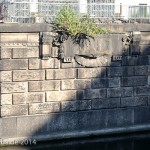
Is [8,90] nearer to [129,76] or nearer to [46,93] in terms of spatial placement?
[46,93]

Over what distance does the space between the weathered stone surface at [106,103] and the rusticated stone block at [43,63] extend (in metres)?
1.73

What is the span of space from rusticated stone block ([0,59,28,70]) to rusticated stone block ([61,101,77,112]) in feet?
5.36

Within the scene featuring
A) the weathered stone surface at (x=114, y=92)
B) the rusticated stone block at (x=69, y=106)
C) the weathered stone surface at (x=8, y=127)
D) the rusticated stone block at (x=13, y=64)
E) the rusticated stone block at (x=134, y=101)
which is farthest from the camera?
the rusticated stone block at (x=134, y=101)

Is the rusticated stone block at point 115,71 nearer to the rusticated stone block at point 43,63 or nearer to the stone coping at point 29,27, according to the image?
the stone coping at point 29,27

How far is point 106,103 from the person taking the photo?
14.5 m

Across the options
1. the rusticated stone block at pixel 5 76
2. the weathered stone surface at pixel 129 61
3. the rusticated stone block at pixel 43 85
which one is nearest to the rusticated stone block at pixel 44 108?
the rusticated stone block at pixel 43 85

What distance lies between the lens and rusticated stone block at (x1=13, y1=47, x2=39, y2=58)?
13.1m

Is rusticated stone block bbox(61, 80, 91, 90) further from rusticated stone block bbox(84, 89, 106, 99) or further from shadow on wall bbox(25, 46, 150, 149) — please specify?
rusticated stone block bbox(84, 89, 106, 99)

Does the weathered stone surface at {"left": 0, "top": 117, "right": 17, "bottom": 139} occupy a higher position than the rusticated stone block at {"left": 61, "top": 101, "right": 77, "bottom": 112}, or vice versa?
the rusticated stone block at {"left": 61, "top": 101, "right": 77, "bottom": 112}

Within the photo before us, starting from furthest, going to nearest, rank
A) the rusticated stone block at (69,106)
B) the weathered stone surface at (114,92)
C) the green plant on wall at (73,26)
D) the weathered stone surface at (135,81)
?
the weathered stone surface at (135,81), the weathered stone surface at (114,92), the rusticated stone block at (69,106), the green plant on wall at (73,26)

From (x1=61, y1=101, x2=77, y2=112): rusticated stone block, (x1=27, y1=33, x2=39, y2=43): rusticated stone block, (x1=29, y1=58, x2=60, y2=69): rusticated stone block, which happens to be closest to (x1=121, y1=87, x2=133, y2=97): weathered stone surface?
(x1=61, y1=101, x2=77, y2=112): rusticated stone block

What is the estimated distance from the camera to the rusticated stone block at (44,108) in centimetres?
1357

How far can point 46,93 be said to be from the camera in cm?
1366

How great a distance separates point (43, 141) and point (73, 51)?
108 inches
